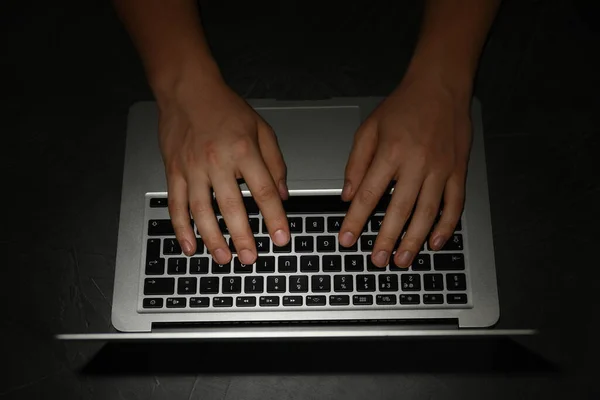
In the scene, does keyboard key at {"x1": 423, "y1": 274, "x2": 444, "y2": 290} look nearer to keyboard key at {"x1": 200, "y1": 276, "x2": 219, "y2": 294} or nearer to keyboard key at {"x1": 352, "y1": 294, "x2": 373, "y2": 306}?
keyboard key at {"x1": 352, "y1": 294, "x2": 373, "y2": 306}

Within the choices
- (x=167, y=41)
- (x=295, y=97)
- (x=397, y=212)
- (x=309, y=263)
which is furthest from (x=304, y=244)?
(x=167, y=41)

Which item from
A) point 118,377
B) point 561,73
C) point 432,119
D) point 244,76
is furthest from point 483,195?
point 118,377

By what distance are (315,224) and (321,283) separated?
0.25ft

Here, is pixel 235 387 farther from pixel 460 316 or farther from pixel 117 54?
pixel 117 54

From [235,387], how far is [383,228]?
0.27 meters

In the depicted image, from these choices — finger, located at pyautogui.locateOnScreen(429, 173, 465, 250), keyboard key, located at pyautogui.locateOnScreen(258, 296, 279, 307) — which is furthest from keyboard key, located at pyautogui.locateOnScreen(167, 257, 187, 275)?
finger, located at pyautogui.locateOnScreen(429, 173, 465, 250)

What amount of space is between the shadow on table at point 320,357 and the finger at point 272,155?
204 millimetres

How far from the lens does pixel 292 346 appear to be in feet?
2.12

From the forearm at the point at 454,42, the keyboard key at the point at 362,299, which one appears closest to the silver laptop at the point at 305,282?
the keyboard key at the point at 362,299

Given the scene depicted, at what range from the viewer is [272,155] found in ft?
2.22

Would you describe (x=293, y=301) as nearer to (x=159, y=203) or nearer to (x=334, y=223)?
(x=334, y=223)

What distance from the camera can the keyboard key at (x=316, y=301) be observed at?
0.62 meters

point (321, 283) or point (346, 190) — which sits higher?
point (346, 190)

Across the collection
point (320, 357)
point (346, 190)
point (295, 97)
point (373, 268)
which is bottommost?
point (320, 357)
